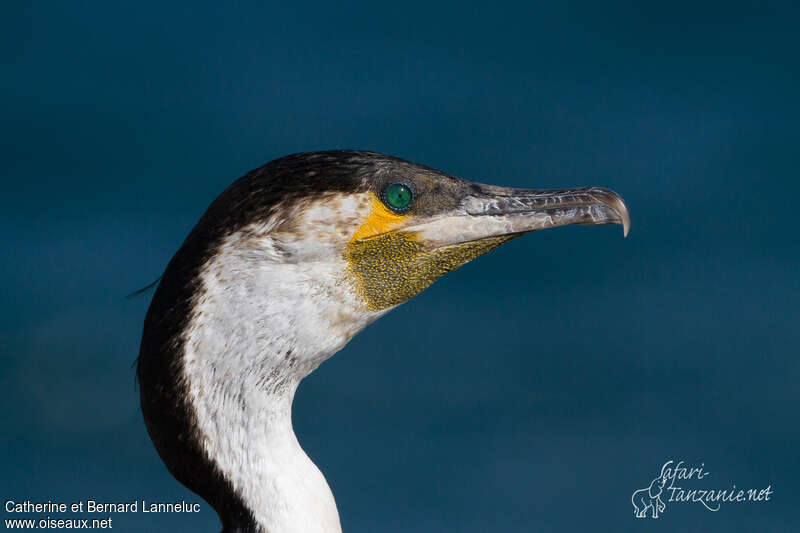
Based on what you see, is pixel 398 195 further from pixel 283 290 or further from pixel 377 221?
pixel 283 290

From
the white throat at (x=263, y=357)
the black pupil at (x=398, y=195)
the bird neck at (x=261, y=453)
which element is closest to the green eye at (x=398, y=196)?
the black pupil at (x=398, y=195)

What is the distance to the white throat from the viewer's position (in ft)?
10.7

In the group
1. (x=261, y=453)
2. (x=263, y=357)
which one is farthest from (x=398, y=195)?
(x=261, y=453)

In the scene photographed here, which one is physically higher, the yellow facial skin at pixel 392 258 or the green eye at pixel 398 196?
the green eye at pixel 398 196

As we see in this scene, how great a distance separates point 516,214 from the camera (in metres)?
3.57

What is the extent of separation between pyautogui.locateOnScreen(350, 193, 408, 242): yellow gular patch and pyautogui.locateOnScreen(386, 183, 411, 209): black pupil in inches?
1.1

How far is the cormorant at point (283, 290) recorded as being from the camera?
3254mm

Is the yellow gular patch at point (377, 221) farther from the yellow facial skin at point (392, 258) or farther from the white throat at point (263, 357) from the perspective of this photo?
the white throat at point (263, 357)

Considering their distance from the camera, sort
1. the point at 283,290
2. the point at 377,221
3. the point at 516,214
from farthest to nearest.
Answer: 1. the point at 516,214
2. the point at 377,221
3. the point at 283,290

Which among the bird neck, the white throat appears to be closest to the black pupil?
the white throat

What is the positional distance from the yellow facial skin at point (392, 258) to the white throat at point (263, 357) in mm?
68

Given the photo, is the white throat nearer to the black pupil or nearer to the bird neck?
the bird neck

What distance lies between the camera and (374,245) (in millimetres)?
3439

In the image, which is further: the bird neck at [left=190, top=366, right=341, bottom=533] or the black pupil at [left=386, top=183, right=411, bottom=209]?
the black pupil at [left=386, top=183, right=411, bottom=209]
